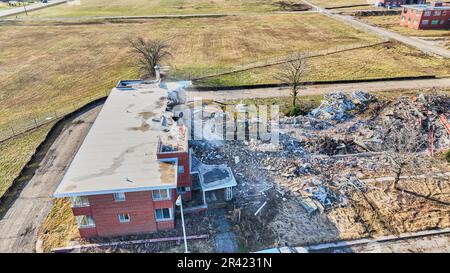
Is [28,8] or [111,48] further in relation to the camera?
[28,8]

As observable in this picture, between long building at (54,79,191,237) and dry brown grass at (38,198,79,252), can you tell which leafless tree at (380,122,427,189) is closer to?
long building at (54,79,191,237)

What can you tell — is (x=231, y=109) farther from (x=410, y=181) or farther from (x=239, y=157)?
(x=410, y=181)

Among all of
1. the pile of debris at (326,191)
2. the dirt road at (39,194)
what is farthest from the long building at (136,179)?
the pile of debris at (326,191)

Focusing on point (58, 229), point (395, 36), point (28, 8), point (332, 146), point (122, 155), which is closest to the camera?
point (58, 229)

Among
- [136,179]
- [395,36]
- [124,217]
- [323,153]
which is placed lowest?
[323,153]

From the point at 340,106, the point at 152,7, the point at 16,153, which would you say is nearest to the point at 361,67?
the point at 340,106

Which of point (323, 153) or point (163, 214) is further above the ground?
point (163, 214)

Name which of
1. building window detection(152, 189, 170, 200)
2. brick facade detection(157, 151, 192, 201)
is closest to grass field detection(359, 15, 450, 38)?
brick facade detection(157, 151, 192, 201)

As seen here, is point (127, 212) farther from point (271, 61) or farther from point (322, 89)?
point (271, 61)

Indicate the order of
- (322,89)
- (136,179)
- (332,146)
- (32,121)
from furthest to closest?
(322,89)
(32,121)
(332,146)
(136,179)
